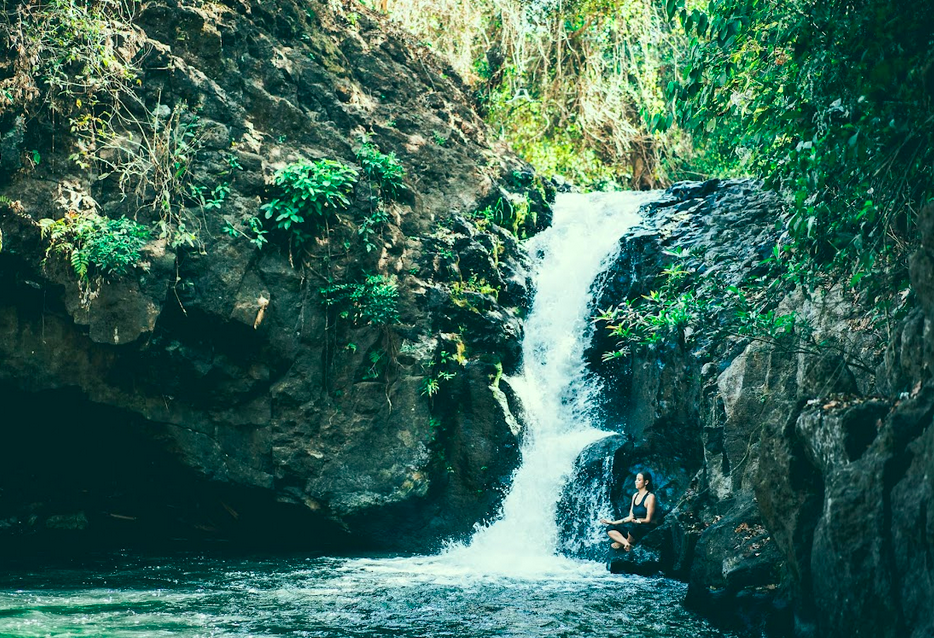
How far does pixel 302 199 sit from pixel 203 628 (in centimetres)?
631

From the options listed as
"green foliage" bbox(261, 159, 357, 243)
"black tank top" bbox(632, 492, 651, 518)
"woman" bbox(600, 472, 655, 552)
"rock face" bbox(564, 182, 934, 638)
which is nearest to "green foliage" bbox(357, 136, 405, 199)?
"green foliage" bbox(261, 159, 357, 243)

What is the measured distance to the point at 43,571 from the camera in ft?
29.5

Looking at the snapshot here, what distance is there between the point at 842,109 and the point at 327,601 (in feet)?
20.8

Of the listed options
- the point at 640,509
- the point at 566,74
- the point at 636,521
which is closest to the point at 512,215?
the point at 640,509

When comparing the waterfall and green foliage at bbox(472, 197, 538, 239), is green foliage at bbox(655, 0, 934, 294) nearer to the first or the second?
the waterfall

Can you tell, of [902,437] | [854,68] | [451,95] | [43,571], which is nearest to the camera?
[902,437]

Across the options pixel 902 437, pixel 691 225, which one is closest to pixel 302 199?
pixel 691 225

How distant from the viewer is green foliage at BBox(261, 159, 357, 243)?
433 inches

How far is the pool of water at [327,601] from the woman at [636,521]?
1.49 ft

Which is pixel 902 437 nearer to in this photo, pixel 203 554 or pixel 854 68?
pixel 854 68

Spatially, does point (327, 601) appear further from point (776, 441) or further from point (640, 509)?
point (776, 441)

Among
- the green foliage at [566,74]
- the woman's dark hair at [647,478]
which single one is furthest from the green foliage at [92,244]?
the green foliage at [566,74]

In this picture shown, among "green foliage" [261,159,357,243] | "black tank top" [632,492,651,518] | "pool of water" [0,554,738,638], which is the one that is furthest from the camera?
"green foliage" [261,159,357,243]

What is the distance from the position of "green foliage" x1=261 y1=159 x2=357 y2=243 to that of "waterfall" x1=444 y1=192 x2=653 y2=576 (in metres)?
3.74
